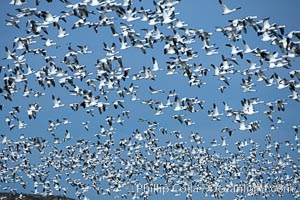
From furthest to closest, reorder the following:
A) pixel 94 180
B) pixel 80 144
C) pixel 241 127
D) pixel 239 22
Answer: pixel 94 180, pixel 80 144, pixel 241 127, pixel 239 22

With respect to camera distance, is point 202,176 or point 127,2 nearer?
point 127,2

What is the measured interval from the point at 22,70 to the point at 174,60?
1057 cm

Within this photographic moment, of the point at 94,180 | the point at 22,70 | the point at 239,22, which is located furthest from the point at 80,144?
the point at 239,22

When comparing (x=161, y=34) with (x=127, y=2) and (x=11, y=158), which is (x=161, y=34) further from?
(x=11, y=158)

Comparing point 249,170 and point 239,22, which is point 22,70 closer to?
point 239,22

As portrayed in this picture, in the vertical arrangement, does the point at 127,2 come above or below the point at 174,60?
above

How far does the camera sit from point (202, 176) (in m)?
62.1

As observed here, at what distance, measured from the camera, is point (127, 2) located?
122 feet

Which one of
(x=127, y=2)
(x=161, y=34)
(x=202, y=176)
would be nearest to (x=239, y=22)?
(x=161, y=34)

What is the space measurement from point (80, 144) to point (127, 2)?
2285 cm

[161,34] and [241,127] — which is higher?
[161,34]

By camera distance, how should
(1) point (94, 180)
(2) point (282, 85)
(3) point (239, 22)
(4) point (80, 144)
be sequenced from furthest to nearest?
(1) point (94, 180)
(4) point (80, 144)
(2) point (282, 85)
(3) point (239, 22)

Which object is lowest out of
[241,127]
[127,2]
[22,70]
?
[241,127]

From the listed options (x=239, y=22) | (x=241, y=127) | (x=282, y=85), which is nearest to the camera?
(x=239, y=22)
